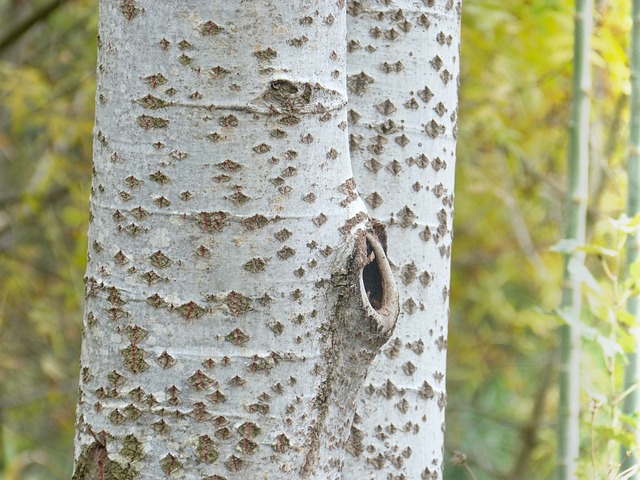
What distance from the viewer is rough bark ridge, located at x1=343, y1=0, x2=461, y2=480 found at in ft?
3.07

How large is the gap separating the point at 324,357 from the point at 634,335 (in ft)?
1.93

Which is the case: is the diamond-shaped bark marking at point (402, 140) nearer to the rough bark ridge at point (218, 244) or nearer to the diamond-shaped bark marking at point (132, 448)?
the rough bark ridge at point (218, 244)

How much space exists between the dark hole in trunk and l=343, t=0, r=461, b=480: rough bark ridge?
0.15 meters

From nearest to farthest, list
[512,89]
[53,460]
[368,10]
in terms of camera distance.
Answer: [368,10] → [512,89] → [53,460]

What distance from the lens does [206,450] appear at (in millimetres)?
725

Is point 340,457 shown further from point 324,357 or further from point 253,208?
point 253,208

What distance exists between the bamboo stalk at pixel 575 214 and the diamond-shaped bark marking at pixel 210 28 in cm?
84

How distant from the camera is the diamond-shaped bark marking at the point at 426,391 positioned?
958 millimetres

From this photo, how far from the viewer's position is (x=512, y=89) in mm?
2436

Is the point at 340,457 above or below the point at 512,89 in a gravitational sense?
below

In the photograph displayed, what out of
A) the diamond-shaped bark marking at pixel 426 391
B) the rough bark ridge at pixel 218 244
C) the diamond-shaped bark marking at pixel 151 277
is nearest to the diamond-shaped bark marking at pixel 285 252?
the rough bark ridge at pixel 218 244

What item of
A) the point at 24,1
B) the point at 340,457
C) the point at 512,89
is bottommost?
the point at 340,457

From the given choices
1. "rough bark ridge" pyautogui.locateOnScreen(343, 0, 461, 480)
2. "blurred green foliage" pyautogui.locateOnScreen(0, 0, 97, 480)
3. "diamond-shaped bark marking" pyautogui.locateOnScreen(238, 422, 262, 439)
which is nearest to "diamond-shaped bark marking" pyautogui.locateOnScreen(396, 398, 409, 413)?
"rough bark ridge" pyautogui.locateOnScreen(343, 0, 461, 480)

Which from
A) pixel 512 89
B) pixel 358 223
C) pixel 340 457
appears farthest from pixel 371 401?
pixel 512 89
